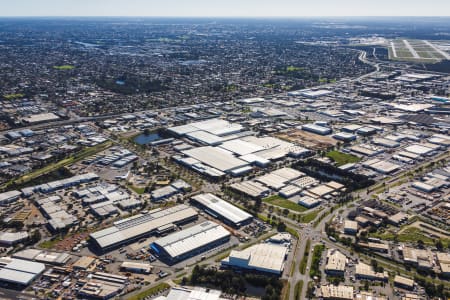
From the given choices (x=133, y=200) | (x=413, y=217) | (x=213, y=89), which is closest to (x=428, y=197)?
(x=413, y=217)

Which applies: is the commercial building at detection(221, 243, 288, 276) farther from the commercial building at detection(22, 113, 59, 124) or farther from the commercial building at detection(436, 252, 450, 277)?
the commercial building at detection(22, 113, 59, 124)

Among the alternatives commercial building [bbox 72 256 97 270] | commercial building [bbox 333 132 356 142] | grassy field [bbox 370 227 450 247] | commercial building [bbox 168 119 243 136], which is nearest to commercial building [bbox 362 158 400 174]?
commercial building [bbox 333 132 356 142]

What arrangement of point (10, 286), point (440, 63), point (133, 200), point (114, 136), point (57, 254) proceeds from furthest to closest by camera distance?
1. point (440, 63)
2. point (114, 136)
3. point (133, 200)
4. point (57, 254)
5. point (10, 286)

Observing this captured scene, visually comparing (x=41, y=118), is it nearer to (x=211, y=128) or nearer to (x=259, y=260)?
(x=211, y=128)

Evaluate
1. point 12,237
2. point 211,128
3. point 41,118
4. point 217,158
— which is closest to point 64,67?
point 41,118

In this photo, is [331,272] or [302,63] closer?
[331,272]

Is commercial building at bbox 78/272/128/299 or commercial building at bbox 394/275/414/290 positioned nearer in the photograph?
commercial building at bbox 78/272/128/299

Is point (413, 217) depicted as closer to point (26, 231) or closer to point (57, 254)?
point (57, 254)

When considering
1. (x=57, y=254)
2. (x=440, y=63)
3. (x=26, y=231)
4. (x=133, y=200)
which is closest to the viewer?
(x=57, y=254)
